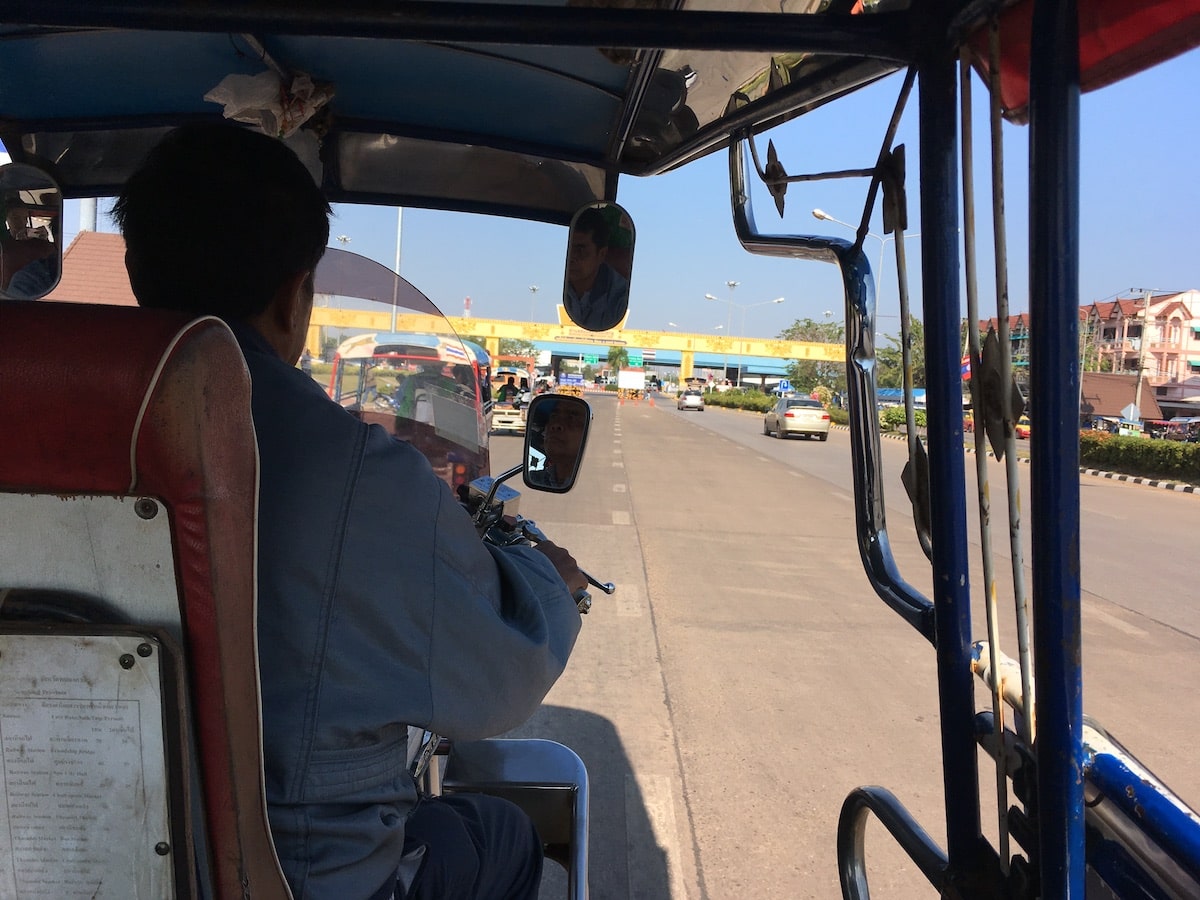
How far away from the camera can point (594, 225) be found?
237 centimetres

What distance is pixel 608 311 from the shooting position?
2420 millimetres

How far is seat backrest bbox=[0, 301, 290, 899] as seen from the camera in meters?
0.78

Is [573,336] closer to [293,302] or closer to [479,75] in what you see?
[479,75]

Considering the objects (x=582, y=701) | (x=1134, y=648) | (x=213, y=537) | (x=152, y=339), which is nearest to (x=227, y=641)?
(x=213, y=537)

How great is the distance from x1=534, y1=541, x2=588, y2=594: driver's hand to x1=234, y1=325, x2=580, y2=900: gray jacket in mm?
348

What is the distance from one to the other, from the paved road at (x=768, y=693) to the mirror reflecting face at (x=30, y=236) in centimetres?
242

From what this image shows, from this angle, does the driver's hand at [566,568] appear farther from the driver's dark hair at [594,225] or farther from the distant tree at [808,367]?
the distant tree at [808,367]

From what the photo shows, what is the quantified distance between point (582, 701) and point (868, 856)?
162 centimetres

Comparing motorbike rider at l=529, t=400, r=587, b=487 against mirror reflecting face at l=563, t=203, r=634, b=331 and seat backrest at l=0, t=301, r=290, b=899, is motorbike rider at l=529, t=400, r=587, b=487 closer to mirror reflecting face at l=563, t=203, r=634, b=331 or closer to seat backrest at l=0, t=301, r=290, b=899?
mirror reflecting face at l=563, t=203, r=634, b=331

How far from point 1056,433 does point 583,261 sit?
5.36ft

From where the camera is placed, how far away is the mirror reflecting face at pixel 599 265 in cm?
235

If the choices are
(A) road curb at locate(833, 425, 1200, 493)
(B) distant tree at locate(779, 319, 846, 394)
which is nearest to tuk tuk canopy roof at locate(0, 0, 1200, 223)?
(A) road curb at locate(833, 425, 1200, 493)

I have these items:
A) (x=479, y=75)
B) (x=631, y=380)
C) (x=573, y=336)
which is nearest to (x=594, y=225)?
(x=479, y=75)

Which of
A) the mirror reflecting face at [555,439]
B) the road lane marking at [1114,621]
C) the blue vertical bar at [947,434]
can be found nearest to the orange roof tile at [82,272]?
the mirror reflecting face at [555,439]
